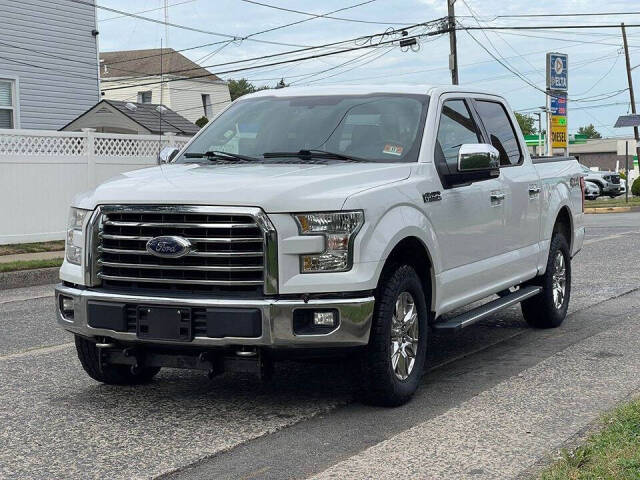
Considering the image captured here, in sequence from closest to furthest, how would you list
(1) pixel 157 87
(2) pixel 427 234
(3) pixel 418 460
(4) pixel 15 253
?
(3) pixel 418 460 < (2) pixel 427 234 < (4) pixel 15 253 < (1) pixel 157 87

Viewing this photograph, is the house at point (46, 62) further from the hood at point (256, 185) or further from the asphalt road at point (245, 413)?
the hood at point (256, 185)

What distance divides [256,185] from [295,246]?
1.42ft

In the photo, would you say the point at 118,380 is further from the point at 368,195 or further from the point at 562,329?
the point at 562,329

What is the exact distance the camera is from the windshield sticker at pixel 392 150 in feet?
21.3

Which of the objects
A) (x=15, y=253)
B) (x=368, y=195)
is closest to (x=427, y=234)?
(x=368, y=195)

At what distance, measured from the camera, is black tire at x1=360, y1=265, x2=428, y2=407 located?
5.62 meters

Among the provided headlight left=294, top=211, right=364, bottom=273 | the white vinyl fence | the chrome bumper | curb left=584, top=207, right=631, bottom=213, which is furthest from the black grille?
curb left=584, top=207, right=631, bottom=213

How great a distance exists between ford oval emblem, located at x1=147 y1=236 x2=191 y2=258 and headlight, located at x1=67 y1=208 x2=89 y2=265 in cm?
58

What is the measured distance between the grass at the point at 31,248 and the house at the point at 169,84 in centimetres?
4096

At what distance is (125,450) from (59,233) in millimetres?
12919

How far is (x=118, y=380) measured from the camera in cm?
644

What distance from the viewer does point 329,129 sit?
6.75 meters

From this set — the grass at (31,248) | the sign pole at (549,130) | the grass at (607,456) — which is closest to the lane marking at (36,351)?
the grass at (607,456)

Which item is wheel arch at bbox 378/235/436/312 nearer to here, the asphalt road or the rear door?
the asphalt road
